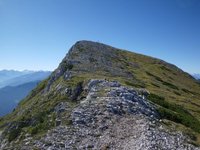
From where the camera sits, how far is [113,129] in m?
34.7

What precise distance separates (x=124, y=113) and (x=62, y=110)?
8.61 meters

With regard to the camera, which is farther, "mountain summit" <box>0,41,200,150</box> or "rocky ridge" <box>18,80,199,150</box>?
"mountain summit" <box>0,41,200,150</box>

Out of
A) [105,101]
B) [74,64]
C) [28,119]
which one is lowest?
[28,119]

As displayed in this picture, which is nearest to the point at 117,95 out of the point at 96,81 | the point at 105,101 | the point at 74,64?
the point at 105,101

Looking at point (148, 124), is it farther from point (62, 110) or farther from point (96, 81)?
point (96, 81)

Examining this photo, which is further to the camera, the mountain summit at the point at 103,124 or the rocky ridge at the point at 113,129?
the mountain summit at the point at 103,124

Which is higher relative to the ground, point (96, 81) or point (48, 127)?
point (96, 81)

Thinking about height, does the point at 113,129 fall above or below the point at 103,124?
below

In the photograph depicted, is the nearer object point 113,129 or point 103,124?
point 113,129

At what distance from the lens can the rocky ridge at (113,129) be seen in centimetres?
3112

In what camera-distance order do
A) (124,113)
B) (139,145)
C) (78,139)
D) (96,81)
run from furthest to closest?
(96,81)
(124,113)
(78,139)
(139,145)

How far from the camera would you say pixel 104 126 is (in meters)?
35.5

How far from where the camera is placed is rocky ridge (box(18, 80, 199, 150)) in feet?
102

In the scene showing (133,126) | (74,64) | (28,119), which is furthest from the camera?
(74,64)
